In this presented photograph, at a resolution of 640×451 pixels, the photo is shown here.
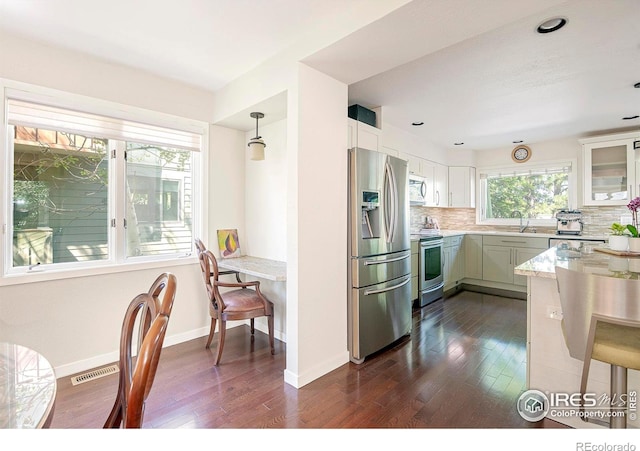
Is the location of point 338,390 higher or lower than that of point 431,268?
lower

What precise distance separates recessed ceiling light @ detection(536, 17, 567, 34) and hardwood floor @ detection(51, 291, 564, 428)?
8.06 ft

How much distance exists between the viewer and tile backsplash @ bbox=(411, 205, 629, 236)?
4.30 metres

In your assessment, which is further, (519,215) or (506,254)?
(519,215)

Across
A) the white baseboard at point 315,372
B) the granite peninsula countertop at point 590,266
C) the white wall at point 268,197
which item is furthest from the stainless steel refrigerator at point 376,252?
the granite peninsula countertop at point 590,266

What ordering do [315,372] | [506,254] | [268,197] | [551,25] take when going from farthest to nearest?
1. [506,254]
2. [268,197]
3. [315,372]
4. [551,25]

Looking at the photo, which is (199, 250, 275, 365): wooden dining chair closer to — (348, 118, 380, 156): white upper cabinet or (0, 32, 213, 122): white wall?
(0, 32, 213, 122): white wall

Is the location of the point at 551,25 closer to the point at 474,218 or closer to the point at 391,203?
the point at 391,203

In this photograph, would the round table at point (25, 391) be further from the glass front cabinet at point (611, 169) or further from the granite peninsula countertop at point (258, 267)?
the glass front cabinet at point (611, 169)

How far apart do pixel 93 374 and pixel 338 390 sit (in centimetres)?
191

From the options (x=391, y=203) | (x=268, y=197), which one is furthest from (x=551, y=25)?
(x=268, y=197)

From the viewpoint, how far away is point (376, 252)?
261 centimetres

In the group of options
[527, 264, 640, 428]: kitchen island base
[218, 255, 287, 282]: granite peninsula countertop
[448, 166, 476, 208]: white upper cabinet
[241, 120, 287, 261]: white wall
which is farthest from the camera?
[448, 166, 476, 208]: white upper cabinet

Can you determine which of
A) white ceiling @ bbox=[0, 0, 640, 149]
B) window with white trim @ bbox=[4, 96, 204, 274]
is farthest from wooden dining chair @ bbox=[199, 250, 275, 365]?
white ceiling @ bbox=[0, 0, 640, 149]

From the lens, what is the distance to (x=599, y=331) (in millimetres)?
1316
